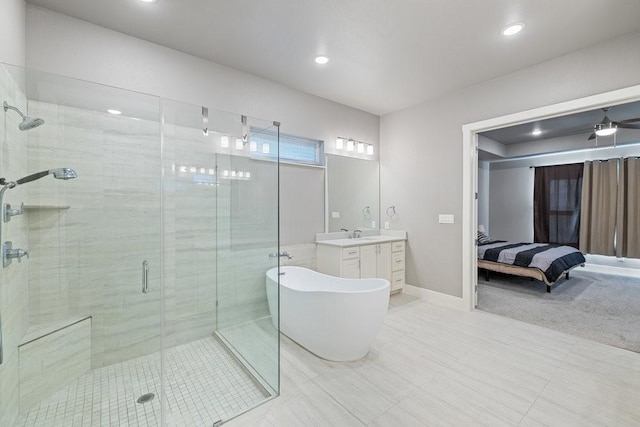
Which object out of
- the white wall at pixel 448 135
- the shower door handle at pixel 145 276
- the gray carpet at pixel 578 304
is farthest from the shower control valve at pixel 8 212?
the gray carpet at pixel 578 304

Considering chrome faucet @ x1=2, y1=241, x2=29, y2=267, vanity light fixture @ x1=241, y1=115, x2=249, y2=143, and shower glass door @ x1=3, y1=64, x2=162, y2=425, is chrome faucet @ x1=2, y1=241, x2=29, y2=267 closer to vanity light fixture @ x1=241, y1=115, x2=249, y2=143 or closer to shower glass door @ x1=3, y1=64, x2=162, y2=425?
shower glass door @ x1=3, y1=64, x2=162, y2=425

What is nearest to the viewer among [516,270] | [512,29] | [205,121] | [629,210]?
[512,29]

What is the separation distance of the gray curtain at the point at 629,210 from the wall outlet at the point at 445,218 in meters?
4.43

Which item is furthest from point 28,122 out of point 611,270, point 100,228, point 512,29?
point 611,270

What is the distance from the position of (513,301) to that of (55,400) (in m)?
4.92

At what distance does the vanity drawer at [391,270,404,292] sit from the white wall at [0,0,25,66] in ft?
14.0

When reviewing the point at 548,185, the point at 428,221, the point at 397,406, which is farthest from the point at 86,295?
the point at 548,185

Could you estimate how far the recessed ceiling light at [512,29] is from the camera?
2.30 m

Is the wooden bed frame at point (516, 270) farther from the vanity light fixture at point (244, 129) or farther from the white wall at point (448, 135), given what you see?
the vanity light fixture at point (244, 129)

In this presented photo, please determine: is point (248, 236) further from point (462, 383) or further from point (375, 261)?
point (462, 383)

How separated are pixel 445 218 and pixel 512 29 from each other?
7.09 ft

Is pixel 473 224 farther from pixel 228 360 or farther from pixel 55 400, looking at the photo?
pixel 55 400

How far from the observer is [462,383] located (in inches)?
81.5

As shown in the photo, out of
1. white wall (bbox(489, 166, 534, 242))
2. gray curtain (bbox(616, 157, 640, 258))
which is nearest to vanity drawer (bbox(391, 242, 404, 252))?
white wall (bbox(489, 166, 534, 242))
